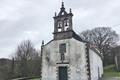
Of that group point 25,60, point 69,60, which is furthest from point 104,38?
point 69,60

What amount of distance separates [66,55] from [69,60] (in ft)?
2.34

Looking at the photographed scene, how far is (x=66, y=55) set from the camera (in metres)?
20.4

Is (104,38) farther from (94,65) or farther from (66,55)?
(66,55)

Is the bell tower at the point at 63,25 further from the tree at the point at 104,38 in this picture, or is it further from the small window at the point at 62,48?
the tree at the point at 104,38

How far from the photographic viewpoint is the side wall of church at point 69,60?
19.3 metres

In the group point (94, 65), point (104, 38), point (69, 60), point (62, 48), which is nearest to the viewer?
point (69, 60)

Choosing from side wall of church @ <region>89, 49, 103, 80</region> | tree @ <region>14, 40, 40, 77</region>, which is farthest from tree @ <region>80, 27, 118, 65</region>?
side wall of church @ <region>89, 49, 103, 80</region>

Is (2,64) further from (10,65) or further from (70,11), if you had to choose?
(70,11)

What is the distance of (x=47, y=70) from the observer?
70.6 feet

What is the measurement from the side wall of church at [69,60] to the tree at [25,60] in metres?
16.0

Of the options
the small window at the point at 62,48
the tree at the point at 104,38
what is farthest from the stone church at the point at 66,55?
the tree at the point at 104,38

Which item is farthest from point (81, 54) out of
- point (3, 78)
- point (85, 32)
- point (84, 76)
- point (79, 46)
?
point (85, 32)

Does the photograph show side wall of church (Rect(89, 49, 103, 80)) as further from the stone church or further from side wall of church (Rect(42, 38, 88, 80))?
side wall of church (Rect(42, 38, 88, 80))

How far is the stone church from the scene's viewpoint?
1928 centimetres
